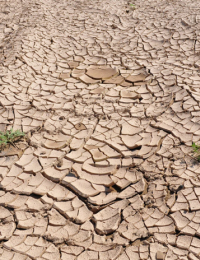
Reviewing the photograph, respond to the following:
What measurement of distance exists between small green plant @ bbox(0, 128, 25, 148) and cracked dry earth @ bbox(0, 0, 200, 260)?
65 mm

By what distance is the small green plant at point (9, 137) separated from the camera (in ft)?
8.91

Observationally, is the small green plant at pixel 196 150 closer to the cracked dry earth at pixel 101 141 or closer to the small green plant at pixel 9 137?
the cracked dry earth at pixel 101 141

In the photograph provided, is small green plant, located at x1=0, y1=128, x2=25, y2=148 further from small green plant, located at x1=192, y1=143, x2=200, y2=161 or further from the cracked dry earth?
small green plant, located at x1=192, y1=143, x2=200, y2=161

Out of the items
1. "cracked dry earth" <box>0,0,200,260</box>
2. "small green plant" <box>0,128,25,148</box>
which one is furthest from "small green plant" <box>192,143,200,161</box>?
"small green plant" <box>0,128,25,148</box>

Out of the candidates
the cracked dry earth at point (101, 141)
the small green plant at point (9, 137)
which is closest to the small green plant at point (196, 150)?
the cracked dry earth at point (101, 141)

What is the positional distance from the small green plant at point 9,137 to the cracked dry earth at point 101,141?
2.6 inches

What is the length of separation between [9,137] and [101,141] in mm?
770

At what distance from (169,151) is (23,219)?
1178 millimetres

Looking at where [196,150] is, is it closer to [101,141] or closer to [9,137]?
[101,141]

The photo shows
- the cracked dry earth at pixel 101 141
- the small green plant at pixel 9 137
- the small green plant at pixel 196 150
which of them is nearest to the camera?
the cracked dry earth at pixel 101 141

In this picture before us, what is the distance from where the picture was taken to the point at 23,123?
9.64 feet

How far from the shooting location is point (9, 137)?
2.73 metres

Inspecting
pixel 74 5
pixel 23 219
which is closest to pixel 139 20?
pixel 74 5

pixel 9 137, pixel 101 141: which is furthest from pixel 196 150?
pixel 9 137
